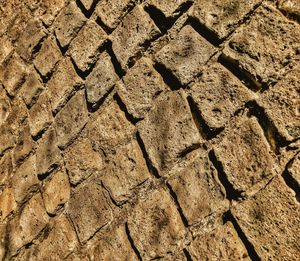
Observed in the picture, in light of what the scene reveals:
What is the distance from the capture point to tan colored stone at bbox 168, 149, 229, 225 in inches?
43.4

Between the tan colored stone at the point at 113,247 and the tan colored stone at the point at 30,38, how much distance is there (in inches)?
36.0

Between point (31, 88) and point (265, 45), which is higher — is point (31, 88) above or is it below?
below

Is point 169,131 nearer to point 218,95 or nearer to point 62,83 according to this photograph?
point 218,95

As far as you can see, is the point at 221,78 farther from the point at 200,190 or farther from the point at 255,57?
the point at 200,190

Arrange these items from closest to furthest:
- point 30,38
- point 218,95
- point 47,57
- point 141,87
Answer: point 218,95 < point 141,87 < point 47,57 < point 30,38

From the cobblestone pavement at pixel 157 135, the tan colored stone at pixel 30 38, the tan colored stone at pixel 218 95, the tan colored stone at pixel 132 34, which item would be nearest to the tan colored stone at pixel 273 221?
the cobblestone pavement at pixel 157 135

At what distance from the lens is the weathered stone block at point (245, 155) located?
3.34ft

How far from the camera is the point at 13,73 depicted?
2012mm

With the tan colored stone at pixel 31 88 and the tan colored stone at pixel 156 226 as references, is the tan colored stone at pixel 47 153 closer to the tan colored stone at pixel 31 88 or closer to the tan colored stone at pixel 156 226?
the tan colored stone at pixel 31 88

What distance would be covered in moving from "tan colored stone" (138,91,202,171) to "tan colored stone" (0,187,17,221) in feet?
2.57

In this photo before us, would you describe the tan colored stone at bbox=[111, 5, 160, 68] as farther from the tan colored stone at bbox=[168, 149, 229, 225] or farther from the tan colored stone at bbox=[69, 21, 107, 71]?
the tan colored stone at bbox=[168, 149, 229, 225]

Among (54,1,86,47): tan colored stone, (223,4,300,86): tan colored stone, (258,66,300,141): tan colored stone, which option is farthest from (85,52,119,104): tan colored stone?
(258,66,300,141): tan colored stone

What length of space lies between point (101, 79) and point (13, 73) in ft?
2.28

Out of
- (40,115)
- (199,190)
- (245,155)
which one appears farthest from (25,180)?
(245,155)
